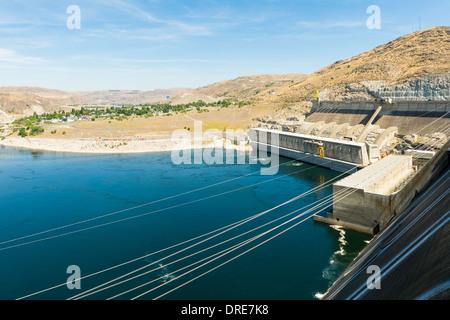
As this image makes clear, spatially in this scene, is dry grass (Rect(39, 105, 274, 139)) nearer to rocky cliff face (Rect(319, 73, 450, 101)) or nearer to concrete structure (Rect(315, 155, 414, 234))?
rocky cliff face (Rect(319, 73, 450, 101))

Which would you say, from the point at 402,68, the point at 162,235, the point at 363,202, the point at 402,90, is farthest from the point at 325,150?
the point at 402,68

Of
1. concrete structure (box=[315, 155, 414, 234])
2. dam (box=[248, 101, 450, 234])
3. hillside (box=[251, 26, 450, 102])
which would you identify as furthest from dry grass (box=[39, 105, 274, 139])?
concrete structure (box=[315, 155, 414, 234])

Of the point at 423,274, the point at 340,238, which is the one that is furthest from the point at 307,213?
the point at 423,274

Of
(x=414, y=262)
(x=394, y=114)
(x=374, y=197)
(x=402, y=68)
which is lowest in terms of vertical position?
(x=374, y=197)

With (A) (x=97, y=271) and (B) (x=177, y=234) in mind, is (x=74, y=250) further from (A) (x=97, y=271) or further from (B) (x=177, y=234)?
(B) (x=177, y=234)

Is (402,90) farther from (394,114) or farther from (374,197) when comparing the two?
(374,197)

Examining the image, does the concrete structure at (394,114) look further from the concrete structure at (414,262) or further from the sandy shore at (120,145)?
the concrete structure at (414,262)

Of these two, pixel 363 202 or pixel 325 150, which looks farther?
pixel 325 150
